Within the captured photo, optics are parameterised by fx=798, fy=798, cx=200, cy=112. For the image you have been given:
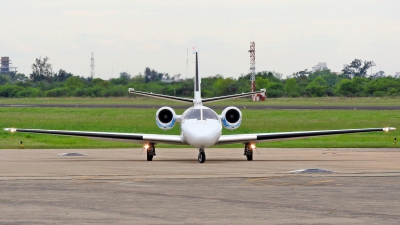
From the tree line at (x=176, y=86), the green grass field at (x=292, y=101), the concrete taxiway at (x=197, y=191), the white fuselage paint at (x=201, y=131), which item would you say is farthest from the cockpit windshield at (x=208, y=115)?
the green grass field at (x=292, y=101)

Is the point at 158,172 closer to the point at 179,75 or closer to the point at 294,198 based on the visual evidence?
the point at 294,198

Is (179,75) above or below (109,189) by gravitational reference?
above

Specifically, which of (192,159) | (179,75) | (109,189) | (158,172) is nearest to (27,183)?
(109,189)

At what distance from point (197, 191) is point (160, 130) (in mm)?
27947

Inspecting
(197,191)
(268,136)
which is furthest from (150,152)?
(197,191)

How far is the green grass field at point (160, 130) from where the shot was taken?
39.1m

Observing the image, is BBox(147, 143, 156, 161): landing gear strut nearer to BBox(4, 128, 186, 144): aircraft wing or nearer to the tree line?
BBox(4, 128, 186, 144): aircraft wing

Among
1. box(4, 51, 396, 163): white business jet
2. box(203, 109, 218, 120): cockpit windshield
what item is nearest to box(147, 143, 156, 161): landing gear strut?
box(4, 51, 396, 163): white business jet

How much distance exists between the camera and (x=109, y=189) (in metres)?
16.5

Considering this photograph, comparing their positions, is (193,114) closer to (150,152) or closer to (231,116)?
(231,116)

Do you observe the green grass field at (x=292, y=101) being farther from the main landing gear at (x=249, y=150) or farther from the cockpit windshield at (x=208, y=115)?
the cockpit windshield at (x=208, y=115)

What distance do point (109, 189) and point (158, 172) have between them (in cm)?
495

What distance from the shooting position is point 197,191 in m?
16.2

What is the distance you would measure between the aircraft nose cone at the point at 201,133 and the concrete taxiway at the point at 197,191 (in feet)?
2.45
